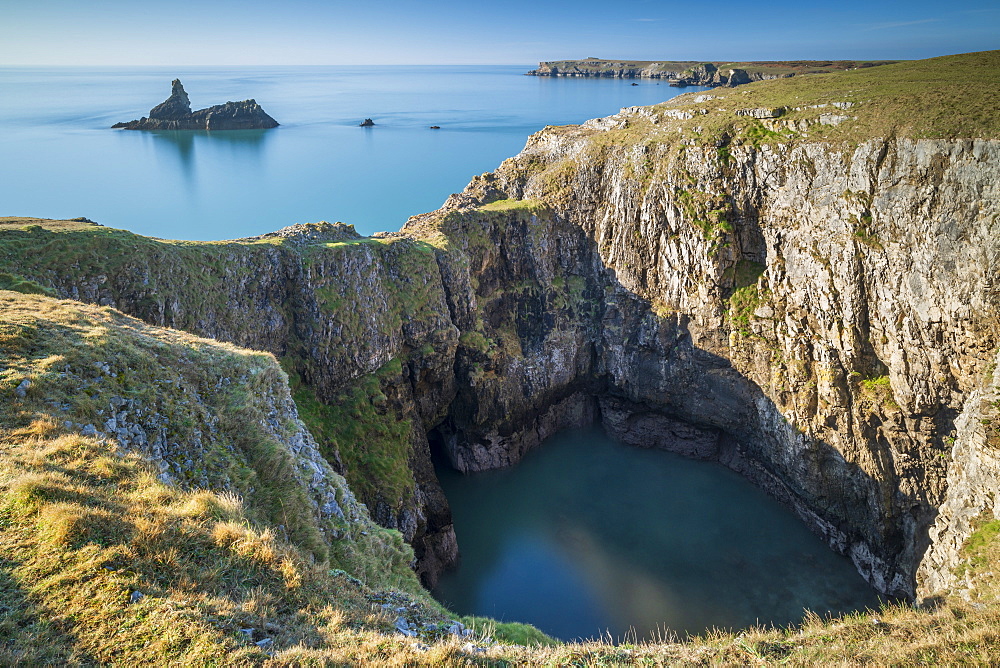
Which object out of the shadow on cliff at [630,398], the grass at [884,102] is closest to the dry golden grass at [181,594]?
the shadow on cliff at [630,398]

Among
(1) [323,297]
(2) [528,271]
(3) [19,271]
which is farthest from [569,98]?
(3) [19,271]

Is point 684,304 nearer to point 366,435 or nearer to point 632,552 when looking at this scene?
point 632,552

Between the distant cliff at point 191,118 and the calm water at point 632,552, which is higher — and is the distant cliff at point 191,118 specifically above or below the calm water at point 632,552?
above

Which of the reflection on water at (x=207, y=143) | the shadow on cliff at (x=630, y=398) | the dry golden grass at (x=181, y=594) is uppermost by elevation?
the reflection on water at (x=207, y=143)

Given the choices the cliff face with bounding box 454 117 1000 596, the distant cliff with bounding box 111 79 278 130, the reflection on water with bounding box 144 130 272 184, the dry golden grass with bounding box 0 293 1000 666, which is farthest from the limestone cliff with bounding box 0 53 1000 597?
the distant cliff with bounding box 111 79 278 130

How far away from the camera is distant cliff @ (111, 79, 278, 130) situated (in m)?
115

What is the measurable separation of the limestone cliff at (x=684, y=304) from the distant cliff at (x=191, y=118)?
96549 millimetres

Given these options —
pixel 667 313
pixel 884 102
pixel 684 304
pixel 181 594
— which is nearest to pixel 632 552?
pixel 667 313

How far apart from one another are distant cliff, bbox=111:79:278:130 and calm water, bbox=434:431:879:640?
109836 mm

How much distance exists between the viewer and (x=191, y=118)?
115875mm

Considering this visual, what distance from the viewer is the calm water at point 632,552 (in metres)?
27.0

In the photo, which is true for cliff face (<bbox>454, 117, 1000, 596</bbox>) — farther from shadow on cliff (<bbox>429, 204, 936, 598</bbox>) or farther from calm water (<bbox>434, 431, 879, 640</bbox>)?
calm water (<bbox>434, 431, 879, 640</bbox>)

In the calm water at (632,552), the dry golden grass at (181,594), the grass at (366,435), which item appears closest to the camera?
the dry golden grass at (181,594)

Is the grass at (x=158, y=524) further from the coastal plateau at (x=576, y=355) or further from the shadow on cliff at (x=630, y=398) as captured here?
the shadow on cliff at (x=630, y=398)
